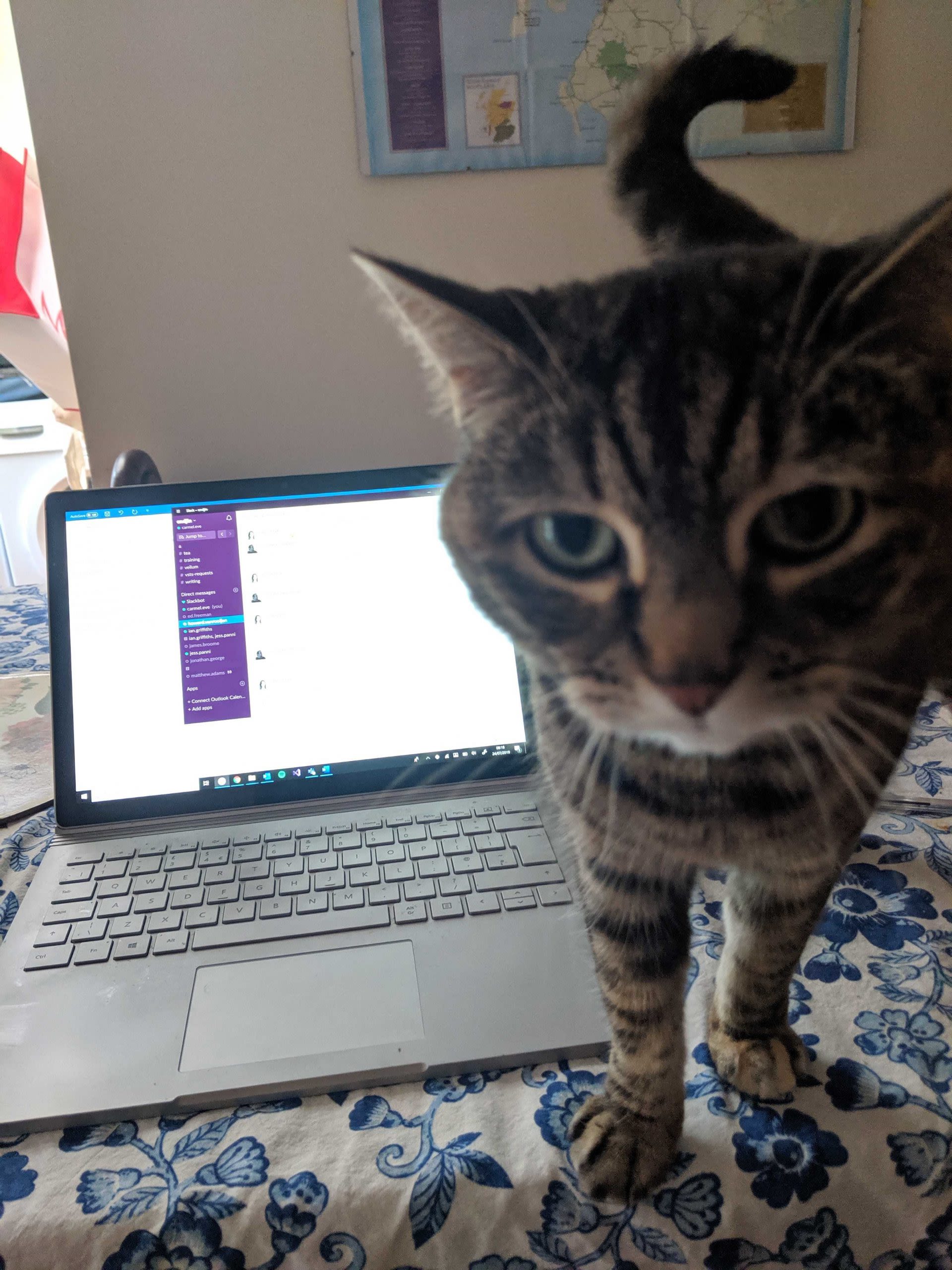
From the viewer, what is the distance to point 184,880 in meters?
0.68

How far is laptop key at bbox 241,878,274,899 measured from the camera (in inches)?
26.0

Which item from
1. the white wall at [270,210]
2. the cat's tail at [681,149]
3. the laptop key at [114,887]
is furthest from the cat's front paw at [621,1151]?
the white wall at [270,210]

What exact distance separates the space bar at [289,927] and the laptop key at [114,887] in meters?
0.10

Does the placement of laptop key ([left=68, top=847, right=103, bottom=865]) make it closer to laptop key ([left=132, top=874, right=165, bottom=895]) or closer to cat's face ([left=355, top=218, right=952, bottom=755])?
laptop key ([left=132, top=874, right=165, bottom=895])

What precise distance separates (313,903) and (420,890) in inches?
3.8

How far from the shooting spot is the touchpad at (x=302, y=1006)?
1.72 ft

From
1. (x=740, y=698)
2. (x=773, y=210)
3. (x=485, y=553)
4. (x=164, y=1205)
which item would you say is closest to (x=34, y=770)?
(x=164, y=1205)

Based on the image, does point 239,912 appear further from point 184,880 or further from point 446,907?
point 446,907

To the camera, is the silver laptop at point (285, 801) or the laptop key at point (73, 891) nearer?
the silver laptop at point (285, 801)

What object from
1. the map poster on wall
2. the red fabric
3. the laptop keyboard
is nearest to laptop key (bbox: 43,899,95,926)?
the laptop keyboard

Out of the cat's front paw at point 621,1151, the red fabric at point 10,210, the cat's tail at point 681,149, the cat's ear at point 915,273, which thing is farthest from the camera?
the red fabric at point 10,210

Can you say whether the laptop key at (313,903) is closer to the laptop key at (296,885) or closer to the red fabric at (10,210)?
the laptop key at (296,885)

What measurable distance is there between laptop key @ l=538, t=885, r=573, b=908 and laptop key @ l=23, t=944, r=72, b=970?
1.31 ft

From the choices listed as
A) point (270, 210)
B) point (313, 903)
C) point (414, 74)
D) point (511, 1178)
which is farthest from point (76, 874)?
point (414, 74)
